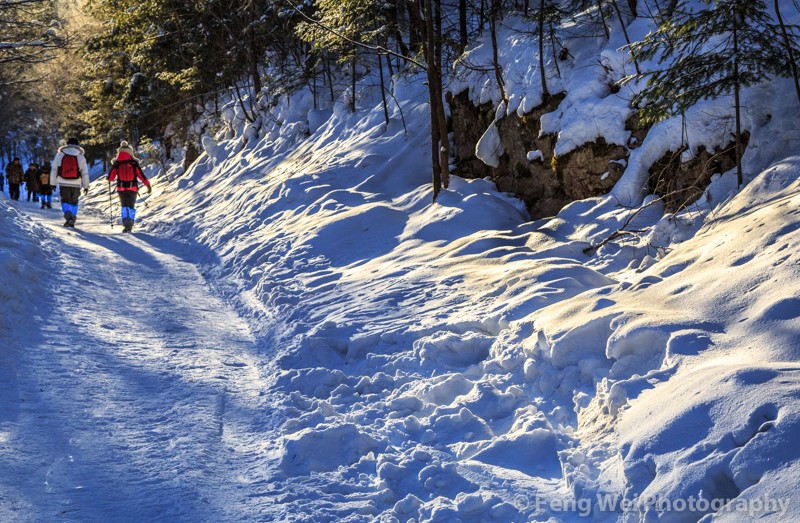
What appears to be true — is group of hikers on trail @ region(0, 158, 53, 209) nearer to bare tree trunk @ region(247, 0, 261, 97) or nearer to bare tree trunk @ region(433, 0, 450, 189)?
bare tree trunk @ region(247, 0, 261, 97)

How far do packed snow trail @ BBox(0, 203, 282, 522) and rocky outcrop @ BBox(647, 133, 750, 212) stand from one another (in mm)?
4732

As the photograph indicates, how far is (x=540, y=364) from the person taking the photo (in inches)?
189

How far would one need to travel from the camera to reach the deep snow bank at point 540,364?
10.7 ft

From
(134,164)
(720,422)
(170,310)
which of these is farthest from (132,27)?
(720,422)

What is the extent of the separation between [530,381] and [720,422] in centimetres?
169

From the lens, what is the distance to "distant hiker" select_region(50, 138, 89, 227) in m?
14.9

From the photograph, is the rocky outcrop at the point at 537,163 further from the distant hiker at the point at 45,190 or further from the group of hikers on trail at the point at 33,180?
the distant hiker at the point at 45,190

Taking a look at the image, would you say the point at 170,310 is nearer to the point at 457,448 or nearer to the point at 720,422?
the point at 457,448

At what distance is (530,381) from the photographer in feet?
15.5

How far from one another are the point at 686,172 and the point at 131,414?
6.09 metres

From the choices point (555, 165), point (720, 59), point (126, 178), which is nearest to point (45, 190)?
point (126, 178)

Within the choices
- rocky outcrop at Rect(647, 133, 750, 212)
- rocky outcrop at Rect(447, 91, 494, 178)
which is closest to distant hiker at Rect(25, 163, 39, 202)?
rocky outcrop at Rect(447, 91, 494, 178)

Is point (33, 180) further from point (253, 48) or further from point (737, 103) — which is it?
point (737, 103)

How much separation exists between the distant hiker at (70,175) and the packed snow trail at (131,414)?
759 cm
